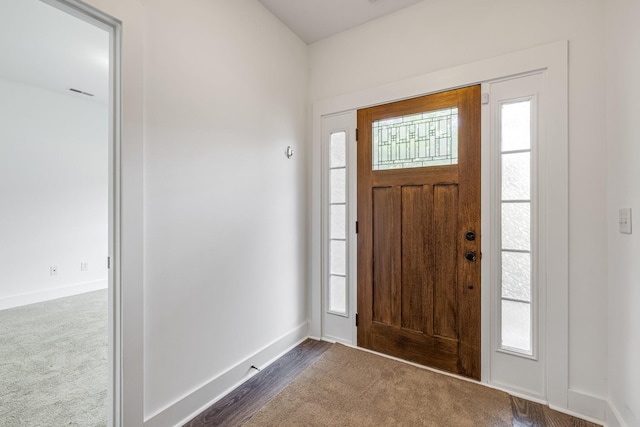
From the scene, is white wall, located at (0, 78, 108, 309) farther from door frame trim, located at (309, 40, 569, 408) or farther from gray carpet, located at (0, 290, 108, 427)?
door frame trim, located at (309, 40, 569, 408)

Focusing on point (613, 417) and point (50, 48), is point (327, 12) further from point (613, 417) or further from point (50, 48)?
point (613, 417)

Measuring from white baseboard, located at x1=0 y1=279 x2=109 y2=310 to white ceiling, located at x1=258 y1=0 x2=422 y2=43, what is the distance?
482 cm

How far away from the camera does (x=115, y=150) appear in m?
1.43

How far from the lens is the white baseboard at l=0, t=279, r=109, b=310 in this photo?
3.62 meters

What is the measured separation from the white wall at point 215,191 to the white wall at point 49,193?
3760mm

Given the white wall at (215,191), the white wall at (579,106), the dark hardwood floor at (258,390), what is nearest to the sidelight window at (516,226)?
the white wall at (579,106)

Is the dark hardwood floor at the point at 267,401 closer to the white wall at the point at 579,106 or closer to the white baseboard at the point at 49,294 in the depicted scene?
the white wall at the point at 579,106

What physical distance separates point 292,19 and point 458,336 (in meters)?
3.06

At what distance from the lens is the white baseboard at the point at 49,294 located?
11.9 ft

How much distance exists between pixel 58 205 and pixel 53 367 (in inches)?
116

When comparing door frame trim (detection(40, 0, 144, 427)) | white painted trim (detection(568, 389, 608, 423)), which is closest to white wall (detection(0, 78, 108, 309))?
door frame trim (detection(40, 0, 144, 427))

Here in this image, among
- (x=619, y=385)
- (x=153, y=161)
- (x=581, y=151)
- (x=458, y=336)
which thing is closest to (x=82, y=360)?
(x=153, y=161)

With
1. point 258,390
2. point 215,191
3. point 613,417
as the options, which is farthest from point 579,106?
point 258,390

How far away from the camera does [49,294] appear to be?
13.1ft
